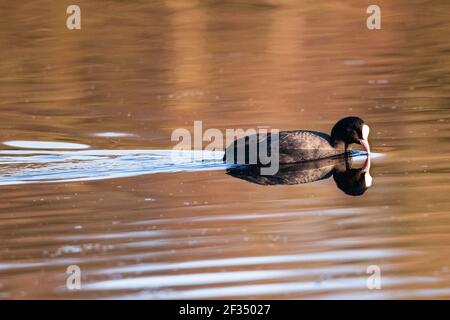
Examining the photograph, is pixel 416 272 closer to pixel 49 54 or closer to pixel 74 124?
pixel 74 124

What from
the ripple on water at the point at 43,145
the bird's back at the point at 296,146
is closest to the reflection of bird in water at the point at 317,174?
the bird's back at the point at 296,146

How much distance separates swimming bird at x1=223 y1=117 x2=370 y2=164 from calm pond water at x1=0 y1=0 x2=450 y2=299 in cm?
30

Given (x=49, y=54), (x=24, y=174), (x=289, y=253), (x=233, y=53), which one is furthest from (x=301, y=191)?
(x=49, y=54)

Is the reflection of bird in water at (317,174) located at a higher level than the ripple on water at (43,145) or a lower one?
lower

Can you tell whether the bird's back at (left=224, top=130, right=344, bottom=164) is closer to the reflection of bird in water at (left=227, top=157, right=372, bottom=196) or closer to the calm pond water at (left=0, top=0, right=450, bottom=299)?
the reflection of bird in water at (left=227, top=157, right=372, bottom=196)


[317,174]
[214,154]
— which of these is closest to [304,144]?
[317,174]

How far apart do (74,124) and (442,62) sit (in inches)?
290

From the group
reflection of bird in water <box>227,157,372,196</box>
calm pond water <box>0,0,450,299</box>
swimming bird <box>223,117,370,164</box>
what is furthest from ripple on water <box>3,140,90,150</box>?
reflection of bird in water <box>227,157,372,196</box>

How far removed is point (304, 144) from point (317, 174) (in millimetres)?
802

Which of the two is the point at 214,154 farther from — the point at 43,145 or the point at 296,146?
the point at 43,145

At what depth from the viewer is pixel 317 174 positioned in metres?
13.0

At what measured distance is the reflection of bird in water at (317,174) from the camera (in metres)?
12.2

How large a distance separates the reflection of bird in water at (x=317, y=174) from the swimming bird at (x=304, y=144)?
0.11m

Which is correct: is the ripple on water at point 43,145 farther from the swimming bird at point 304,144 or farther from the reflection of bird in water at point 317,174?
the reflection of bird in water at point 317,174
